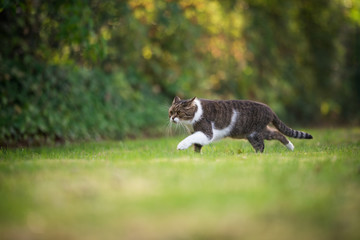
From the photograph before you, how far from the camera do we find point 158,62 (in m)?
13.0

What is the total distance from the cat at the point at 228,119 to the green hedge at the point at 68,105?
12.3 ft

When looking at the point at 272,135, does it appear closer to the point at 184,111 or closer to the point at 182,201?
the point at 184,111

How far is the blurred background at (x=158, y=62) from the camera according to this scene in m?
9.30

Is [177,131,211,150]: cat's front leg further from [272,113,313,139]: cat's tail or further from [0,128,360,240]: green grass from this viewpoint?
[0,128,360,240]: green grass

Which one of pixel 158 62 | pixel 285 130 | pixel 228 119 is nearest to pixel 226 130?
pixel 228 119

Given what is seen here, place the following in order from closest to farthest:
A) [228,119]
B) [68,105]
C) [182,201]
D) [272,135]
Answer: [182,201] < [228,119] < [272,135] < [68,105]

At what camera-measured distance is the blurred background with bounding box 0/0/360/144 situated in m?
9.30

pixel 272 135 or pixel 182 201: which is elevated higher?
pixel 272 135

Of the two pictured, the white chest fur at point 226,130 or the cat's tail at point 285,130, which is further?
the cat's tail at point 285,130

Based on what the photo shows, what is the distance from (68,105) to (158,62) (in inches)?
152

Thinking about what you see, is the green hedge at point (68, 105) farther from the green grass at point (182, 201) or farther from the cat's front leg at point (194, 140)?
the green grass at point (182, 201)

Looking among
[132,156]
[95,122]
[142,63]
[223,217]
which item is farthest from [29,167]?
[142,63]

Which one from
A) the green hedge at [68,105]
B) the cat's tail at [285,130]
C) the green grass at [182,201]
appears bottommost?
the green grass at [182,201]

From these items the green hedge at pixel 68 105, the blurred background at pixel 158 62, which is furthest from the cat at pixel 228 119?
the green hedge at pixel 68 105
